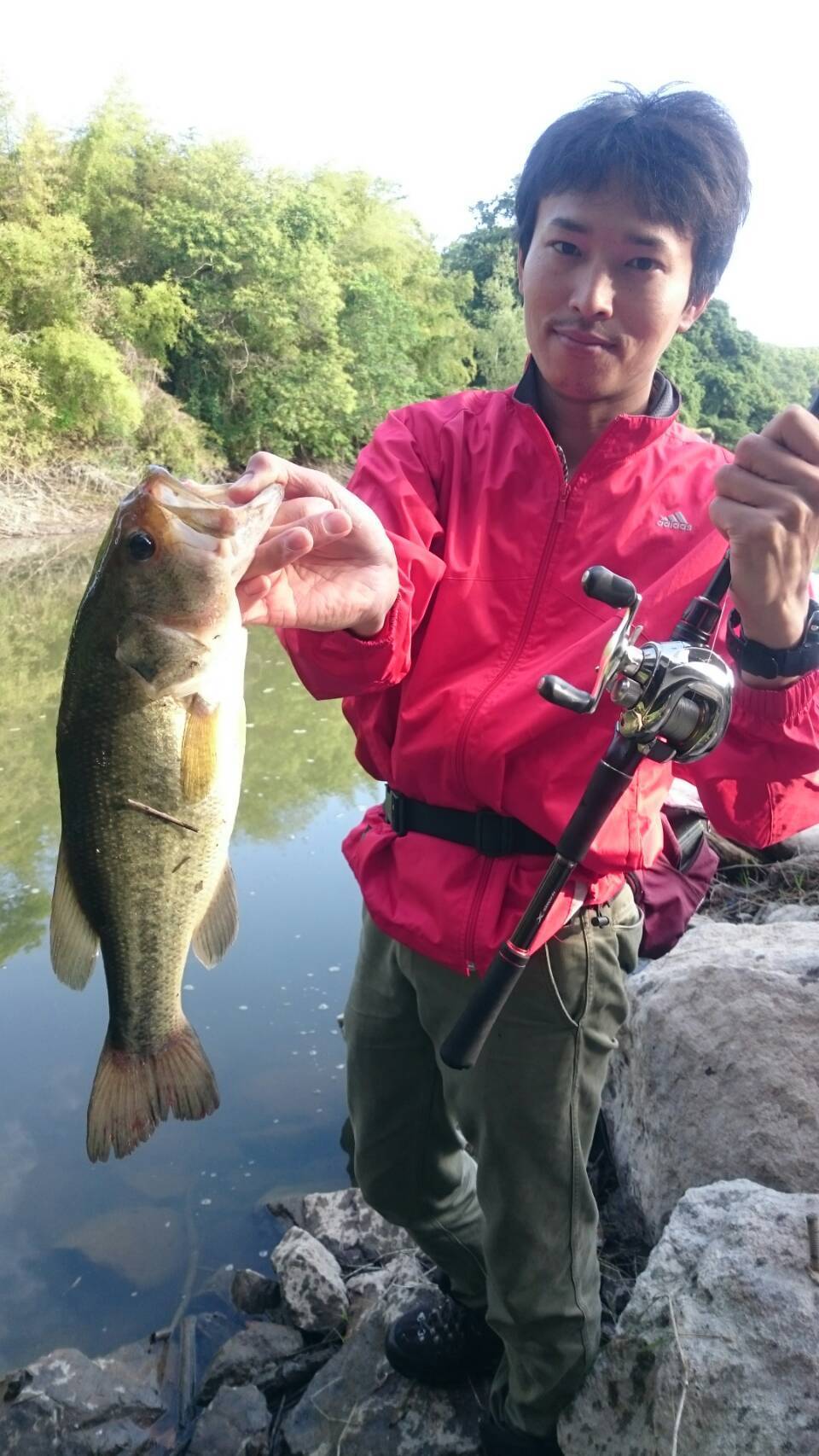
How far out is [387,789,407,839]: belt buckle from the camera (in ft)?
6.91

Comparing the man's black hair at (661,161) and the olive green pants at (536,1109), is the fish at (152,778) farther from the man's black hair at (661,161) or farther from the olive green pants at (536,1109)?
the man's black hair at (661,161)

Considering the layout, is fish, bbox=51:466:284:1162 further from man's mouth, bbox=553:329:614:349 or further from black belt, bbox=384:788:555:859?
man's mouth, bbox=553:329:614:349

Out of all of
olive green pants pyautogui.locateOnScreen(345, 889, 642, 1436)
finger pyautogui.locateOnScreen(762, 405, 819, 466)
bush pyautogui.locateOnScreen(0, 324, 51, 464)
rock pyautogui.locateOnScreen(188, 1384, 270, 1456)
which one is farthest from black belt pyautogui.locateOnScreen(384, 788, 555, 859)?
bush pyautogui.locateOnScreen(0, 324, 51, 464)

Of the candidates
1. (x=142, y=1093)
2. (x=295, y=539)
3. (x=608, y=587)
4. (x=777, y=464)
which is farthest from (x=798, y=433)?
(x=142, y=1093)

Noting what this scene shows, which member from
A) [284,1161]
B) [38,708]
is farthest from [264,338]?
[284,1161]

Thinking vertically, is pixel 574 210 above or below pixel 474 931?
above

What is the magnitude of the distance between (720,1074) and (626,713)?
55.7 inches

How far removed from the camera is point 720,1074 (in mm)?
2613

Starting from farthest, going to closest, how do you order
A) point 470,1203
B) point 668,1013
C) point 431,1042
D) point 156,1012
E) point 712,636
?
point 668,1013, point 470,1203, point 431,1042, point 156,1012, point 712,636

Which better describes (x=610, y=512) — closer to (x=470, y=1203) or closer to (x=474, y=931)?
(x=474, y=931)

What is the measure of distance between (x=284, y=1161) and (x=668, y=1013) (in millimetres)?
1823

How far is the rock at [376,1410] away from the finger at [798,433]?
226cm

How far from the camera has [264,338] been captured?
29.0 meters

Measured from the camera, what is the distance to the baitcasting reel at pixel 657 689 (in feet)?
5.10
